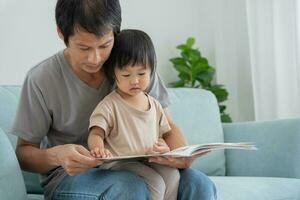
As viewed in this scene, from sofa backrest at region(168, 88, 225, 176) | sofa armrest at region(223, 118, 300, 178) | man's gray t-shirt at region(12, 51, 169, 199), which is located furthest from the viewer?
sofa backrest at region(168, 88, 225, 176)

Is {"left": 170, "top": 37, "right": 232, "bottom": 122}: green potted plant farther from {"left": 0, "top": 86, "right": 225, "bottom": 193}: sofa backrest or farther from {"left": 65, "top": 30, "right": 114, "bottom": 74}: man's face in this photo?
{"left": 65, "top": 30, "right": 114, "bottom": 74}: man's face

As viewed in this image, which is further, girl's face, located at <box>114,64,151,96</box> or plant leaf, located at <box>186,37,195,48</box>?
plant leaf, located at <box>186,37,195,48</box>

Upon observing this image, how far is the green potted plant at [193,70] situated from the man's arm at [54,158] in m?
1.62

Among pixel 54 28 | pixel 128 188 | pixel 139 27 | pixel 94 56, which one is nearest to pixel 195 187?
pixel 128 188

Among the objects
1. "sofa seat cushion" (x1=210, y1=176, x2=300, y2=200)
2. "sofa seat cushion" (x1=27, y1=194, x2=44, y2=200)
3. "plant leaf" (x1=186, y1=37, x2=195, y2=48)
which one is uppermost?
"plant leaf" (x1=186, y1=37, x2=195, y2=48)

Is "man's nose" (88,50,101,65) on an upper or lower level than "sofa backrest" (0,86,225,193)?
upper

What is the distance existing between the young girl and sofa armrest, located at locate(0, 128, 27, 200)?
8.6 inches

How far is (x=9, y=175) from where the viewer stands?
1421 mm

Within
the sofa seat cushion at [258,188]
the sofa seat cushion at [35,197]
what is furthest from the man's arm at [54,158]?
the sofa seat cushion at [258,188]

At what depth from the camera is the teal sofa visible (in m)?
1.88

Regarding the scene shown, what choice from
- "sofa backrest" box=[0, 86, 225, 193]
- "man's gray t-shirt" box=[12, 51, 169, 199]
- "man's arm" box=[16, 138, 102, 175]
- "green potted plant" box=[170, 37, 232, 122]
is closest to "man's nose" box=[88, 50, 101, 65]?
"man's gray t-shirt" box=[12, 51, 169, 199]

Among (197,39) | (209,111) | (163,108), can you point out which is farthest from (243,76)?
(163,108)

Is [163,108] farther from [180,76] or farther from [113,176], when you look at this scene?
[180,76]

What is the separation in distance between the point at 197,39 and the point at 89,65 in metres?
1.94
